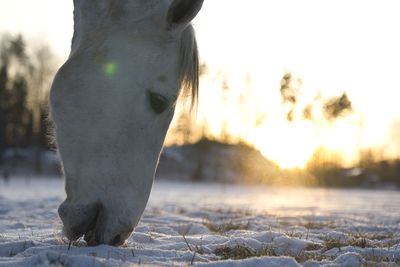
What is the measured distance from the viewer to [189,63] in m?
2.71

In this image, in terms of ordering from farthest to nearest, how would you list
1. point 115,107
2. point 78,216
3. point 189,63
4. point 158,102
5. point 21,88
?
point 21,88 → point 189,63 → point 158,102 → point 115,107 → point 78,216

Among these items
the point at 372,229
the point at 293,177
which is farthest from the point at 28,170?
the point at 372,229

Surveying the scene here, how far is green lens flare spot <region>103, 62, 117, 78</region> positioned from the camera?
97.1 inches

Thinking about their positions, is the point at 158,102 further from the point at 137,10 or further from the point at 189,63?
the point at 137,10

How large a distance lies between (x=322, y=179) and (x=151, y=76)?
150 ft

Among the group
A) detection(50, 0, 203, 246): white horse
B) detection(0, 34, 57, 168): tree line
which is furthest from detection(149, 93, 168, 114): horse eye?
detection(0, 34, 57, 168): tree line

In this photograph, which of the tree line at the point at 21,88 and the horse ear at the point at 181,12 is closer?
the horse ear at the point at 181,12

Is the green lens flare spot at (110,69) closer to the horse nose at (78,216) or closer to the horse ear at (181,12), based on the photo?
A: the horse ear at (181,12)

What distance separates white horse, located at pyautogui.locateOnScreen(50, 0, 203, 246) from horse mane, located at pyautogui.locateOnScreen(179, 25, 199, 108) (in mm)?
36

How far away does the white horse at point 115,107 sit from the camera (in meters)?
2.39

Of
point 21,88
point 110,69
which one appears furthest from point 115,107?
point 21,88

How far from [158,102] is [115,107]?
25 centimetres

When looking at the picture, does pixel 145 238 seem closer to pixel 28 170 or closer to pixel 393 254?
pixel 393 254

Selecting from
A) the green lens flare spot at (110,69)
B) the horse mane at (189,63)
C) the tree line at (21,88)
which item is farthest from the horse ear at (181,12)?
the tree line at (21,88)
